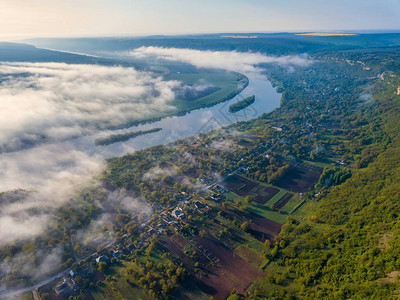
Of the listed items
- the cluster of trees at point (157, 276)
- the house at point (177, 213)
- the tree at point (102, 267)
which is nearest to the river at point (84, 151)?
the house at point (177, 213)

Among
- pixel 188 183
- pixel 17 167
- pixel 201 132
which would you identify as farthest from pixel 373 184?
pixel 17 167

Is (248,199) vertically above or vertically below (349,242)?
below

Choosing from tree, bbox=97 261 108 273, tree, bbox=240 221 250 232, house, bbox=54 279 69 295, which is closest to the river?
tree, bbox=97 261 108 273

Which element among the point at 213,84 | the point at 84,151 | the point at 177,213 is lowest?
the point at 177,213

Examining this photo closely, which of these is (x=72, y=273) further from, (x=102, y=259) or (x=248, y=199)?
(x=248, y=199)

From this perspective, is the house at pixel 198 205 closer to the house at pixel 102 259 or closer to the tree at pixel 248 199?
the tree at pixel 248 199

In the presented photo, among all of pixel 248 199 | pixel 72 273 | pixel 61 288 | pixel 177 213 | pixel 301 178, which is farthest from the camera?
pixel 301 178

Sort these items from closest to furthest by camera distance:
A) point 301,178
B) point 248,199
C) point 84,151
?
1. point 248,199
2. point 301,178
3. point 84,151

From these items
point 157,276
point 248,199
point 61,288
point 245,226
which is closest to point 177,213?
point 245,226

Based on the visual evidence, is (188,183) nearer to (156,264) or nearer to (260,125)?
(156,264)

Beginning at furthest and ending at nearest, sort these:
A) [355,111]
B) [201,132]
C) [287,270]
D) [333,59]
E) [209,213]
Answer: [333,59], [355,111], [201,132], [209,213], [287,270]
